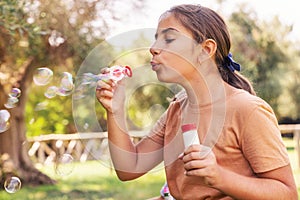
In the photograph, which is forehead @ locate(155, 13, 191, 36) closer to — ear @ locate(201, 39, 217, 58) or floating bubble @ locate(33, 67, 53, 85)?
ear @ locate(201, 39, 217, 58)

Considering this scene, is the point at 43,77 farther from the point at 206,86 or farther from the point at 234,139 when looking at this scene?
the point at 234,139

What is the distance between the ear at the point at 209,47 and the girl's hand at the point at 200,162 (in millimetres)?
405

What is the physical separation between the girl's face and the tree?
4.93m

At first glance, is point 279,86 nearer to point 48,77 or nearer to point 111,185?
point 111,185

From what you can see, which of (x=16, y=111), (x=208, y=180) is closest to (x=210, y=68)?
(x=208, y=180)

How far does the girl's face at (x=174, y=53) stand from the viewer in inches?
74.2

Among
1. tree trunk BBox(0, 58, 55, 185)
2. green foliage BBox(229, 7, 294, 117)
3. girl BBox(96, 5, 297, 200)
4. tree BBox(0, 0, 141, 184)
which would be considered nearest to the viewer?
girl BBox(96, 5, 297, 200)

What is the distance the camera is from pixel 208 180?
5.43 feet

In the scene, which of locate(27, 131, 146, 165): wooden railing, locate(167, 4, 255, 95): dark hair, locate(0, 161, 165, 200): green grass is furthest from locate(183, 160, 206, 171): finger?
locate(27, 131, 146, 165): wooden railing

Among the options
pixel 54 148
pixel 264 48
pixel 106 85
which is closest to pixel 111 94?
pixel 106 85

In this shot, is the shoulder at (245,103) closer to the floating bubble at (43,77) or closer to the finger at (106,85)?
the finger at (106,85)

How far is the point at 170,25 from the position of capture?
Answer: 1.92 metres

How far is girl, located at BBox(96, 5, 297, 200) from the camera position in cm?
175

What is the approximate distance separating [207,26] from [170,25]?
12 centimetres
